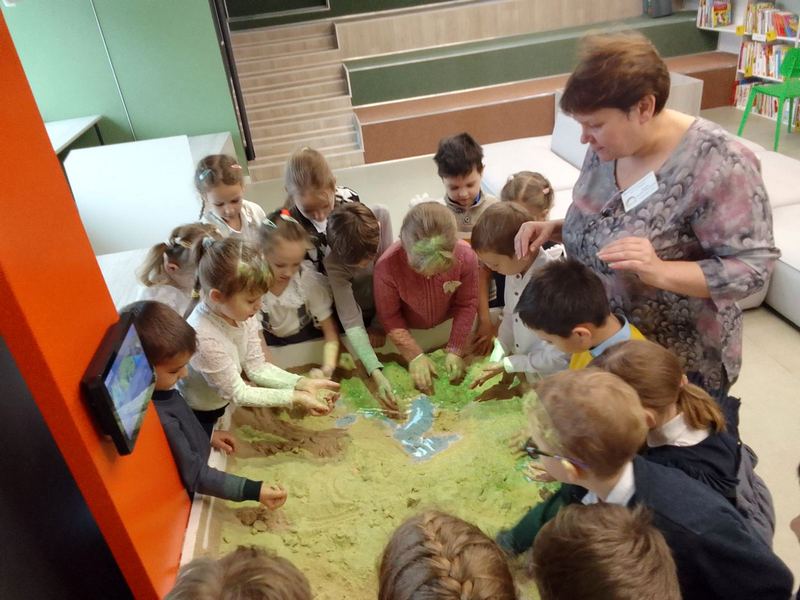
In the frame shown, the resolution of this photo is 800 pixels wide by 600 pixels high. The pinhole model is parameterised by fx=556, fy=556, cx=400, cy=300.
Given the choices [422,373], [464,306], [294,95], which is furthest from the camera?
[294,95]

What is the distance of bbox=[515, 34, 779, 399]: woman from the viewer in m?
1.26

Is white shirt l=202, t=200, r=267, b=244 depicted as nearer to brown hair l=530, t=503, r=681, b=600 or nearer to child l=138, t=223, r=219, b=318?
child l=138, t=223, r=219, b=318

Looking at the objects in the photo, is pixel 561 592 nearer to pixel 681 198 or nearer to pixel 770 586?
pixel 770 586

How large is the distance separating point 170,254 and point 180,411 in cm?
68

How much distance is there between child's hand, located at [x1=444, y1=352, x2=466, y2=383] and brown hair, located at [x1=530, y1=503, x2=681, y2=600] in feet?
3.95

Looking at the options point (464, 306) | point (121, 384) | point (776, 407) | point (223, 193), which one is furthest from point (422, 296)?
point (776, 407)

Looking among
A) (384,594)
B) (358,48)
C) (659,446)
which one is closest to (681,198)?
(659,446)

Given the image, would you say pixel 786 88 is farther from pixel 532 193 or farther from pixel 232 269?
pixel 232 269

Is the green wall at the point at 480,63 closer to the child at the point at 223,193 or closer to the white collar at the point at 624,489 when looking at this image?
the child at the point at 223,193

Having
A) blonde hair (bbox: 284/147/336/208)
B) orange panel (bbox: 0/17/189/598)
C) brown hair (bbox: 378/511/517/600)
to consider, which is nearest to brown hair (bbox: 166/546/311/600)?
brown hair (bbox: 378/511/517/600)

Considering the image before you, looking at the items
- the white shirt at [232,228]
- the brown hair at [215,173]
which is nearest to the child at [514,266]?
the white shirt at [232,228]

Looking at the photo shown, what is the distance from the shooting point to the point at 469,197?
2.54m

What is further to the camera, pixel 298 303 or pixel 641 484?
pixel 298 303

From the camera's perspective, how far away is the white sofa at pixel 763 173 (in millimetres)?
2785
